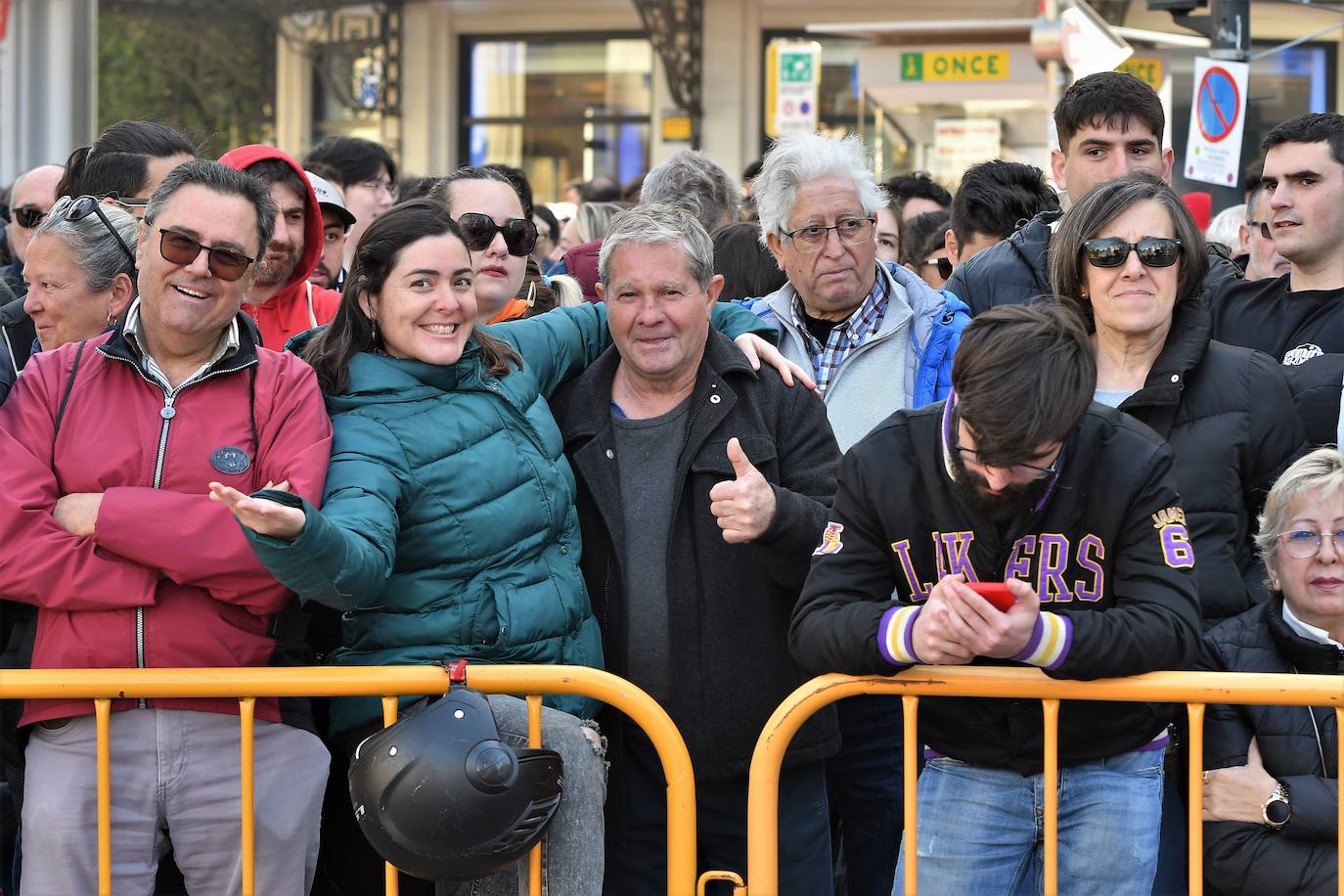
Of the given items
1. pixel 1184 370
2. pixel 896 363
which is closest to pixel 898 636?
pixel 1184 370

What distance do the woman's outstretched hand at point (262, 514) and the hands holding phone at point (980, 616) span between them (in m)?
1.15

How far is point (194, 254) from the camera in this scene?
131 inches

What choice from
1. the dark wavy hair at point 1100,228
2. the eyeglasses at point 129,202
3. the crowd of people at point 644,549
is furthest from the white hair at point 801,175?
the eyeglasses at point 129,202

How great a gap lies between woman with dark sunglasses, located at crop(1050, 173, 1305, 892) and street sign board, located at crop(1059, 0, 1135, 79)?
549cm

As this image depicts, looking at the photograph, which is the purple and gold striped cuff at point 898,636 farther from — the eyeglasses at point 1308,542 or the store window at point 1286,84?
the store window at point 1286,84

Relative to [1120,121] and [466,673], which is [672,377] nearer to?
[466,673]

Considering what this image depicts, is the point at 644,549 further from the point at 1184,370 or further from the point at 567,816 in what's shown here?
the point at 1184,370

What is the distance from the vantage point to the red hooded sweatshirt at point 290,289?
14.4 feet

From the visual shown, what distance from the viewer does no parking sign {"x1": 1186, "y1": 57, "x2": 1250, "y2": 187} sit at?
8.03 metres

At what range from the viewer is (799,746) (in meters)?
3.66

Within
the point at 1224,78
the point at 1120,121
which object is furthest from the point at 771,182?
the point at 1224,78

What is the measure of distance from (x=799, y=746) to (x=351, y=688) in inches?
42.0

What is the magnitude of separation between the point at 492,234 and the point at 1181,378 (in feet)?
6.15

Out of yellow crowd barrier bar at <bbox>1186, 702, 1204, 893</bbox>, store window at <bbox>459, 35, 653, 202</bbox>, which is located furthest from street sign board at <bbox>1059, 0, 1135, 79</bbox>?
store window at <bbox>459, 35, 653, 202</bbox>
